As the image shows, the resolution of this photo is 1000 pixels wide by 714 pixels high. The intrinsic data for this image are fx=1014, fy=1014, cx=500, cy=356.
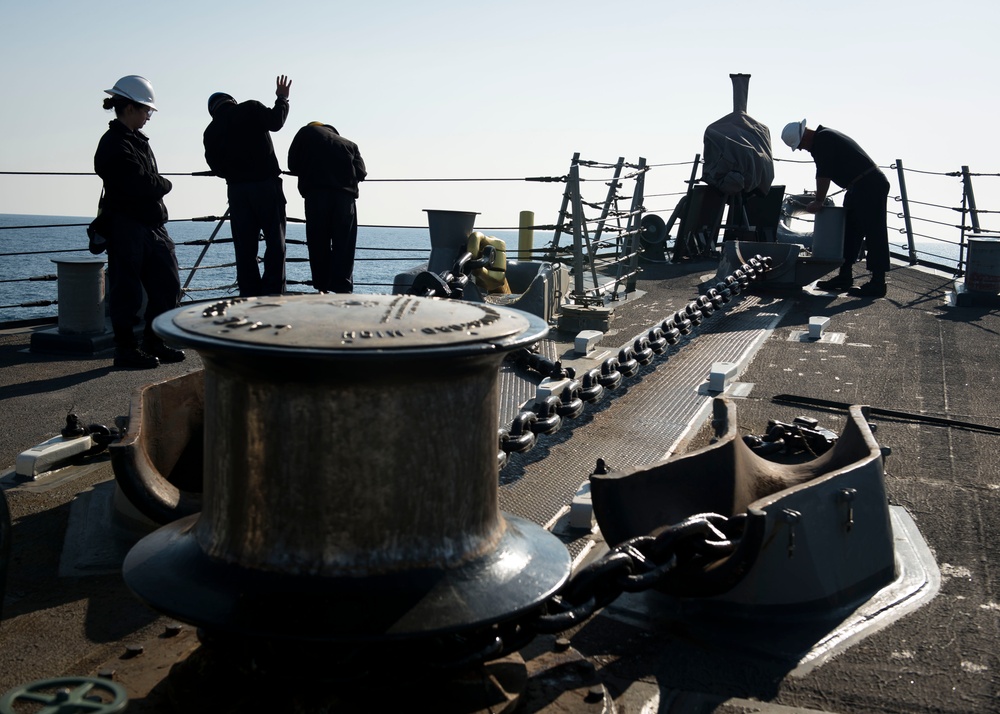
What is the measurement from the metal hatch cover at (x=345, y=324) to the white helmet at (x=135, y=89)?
154 inches

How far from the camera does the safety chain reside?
3.65 meters

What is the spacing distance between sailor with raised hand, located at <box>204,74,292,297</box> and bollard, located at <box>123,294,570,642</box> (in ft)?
13.9

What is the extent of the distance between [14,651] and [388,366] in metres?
1.29

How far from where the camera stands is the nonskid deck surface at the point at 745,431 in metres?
2.38

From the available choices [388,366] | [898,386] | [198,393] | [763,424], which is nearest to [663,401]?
[763,424]

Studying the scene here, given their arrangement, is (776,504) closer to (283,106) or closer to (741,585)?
(741,585)

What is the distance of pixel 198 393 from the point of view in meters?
3.58

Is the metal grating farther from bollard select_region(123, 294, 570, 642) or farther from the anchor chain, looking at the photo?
bollard select_region(123, 294, 570, 642)

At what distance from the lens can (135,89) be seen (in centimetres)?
576

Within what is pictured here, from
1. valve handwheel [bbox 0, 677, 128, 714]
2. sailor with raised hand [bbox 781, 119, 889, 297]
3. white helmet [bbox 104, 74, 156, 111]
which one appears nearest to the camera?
valve handwheel [bbox 0, 677, 128, 714]

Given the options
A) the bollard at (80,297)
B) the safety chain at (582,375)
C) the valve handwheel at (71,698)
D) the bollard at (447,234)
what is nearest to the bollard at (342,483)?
the valve handwheel at (71,698)

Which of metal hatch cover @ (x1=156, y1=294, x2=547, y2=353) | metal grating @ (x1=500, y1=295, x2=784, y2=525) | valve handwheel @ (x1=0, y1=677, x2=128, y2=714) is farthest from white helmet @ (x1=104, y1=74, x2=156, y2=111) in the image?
valve handwheel @ (x1=0, y1=677, x2=128, y2=714)

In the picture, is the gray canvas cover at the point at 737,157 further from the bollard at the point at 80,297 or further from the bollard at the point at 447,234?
the bollard at the point at 80,297

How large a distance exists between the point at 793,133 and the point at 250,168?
5.70m
